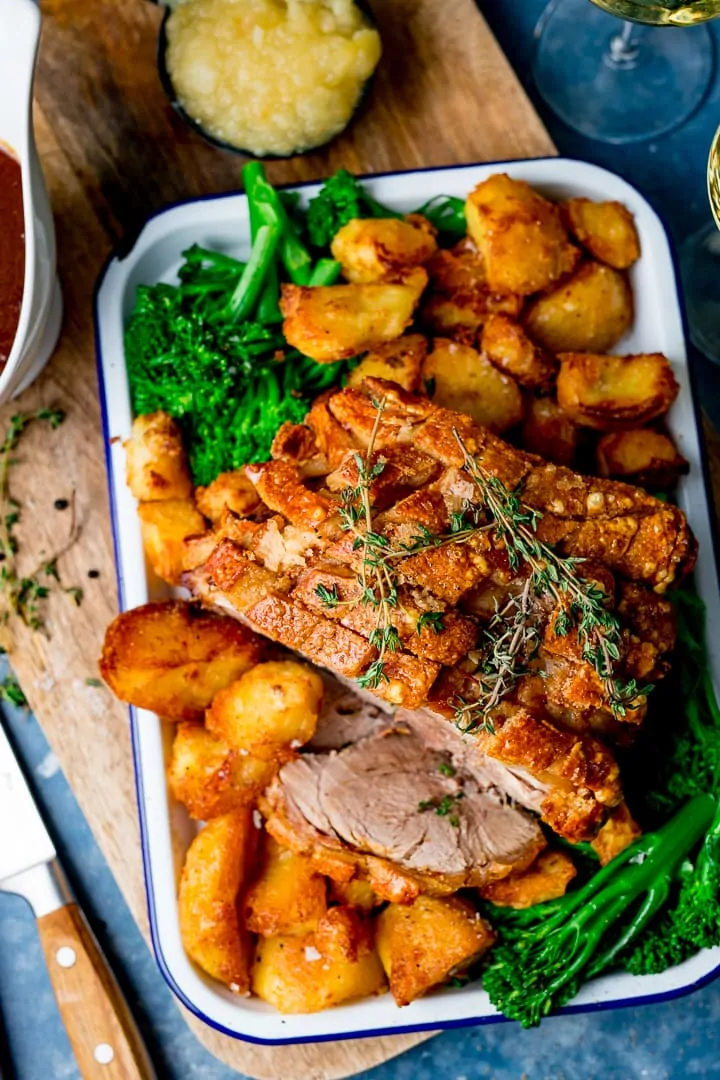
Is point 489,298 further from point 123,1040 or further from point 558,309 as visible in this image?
point 123,1040

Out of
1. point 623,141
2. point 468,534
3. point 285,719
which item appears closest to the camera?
point 468,534

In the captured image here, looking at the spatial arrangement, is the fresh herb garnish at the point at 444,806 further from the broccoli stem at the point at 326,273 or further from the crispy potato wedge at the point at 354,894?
the broccoli stem at the point at 326,273

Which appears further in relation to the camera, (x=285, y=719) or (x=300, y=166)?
(x=300, y=166)

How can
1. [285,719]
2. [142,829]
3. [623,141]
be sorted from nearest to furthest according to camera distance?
[285,719]
[142,829]
[623,141]

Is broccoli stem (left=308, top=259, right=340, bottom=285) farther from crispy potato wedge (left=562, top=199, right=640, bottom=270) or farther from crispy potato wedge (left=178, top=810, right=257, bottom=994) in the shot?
crispy potato wedge (left=178, top=810, right=257, bottom=994)

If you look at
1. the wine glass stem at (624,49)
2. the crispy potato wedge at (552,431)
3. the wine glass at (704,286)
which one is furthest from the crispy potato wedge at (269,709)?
the wine glass stem at (624,49)

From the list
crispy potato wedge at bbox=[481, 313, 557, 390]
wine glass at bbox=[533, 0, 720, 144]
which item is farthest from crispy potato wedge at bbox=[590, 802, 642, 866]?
wine glass at bbox=[533, 0, 720, 144]

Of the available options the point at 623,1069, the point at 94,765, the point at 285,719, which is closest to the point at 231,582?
the point at 285,719

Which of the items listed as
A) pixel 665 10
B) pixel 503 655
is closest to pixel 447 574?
pixel 503 655
